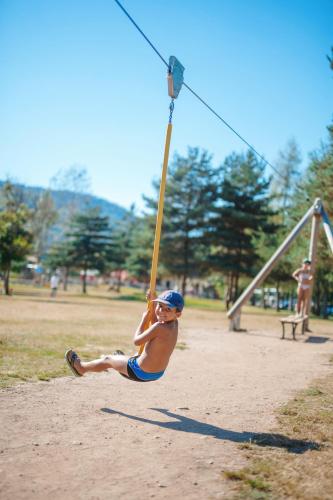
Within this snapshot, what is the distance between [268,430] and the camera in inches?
181

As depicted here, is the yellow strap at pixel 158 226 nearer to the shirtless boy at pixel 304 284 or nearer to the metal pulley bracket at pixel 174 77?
the metal pulley bracket at pixel 174 77

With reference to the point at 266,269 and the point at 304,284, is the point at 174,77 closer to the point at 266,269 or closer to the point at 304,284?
the point at 266,269

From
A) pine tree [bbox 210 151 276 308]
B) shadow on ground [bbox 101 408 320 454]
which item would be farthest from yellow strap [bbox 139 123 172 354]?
pine tree [bbox 210 151 276 308]

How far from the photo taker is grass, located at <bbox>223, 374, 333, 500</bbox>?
10.1ft

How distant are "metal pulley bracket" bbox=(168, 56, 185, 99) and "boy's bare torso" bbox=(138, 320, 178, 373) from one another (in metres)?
3.57

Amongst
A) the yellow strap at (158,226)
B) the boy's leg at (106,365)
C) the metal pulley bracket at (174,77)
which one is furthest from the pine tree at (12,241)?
the boy's leg at (106,365)

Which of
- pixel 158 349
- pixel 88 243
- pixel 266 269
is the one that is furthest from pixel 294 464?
pixel 88 243

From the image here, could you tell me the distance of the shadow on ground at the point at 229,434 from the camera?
13.5ft

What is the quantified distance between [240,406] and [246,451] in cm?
169

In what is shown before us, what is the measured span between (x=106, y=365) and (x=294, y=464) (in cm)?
236

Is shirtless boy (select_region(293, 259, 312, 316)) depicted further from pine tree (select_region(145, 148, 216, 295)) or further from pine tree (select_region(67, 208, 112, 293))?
pine tree (select_region(67, 208, 112, 293))

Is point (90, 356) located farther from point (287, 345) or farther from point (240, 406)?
point (287, 345)

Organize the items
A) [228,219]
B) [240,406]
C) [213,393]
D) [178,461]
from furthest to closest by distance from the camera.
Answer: [228,219]
[213,393]
[240,406]
[178,461]

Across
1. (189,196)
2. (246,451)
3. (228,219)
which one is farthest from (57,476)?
(189,196)
